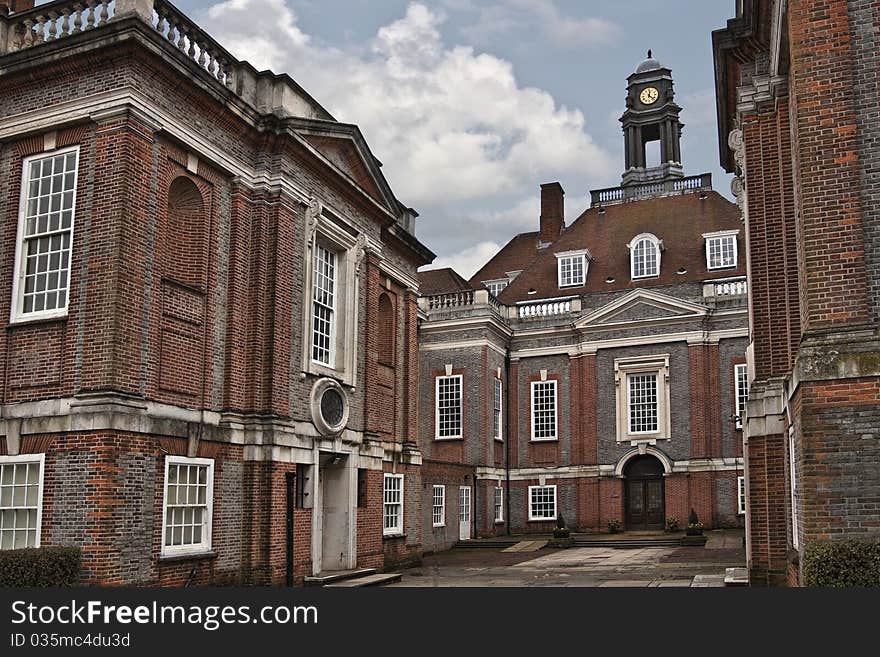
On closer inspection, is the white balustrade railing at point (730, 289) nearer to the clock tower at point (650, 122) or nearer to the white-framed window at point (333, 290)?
the clock tower at point (650, 122)

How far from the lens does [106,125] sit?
14.9m

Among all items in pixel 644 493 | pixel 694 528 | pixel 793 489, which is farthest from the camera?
pixel 644 493

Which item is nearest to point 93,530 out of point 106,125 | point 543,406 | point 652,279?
point 106,125

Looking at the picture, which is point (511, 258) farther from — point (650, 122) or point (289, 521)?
point (289, 521)

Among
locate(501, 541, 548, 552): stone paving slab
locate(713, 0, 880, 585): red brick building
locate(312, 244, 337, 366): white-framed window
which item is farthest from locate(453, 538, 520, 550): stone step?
locate(713, 0, 880, 585): red brick building

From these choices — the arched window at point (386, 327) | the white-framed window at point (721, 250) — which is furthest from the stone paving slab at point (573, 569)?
the white-framed window at point (721, 250)

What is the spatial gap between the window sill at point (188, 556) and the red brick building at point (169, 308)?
3 centimetres

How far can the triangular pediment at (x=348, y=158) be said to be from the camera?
19969mm

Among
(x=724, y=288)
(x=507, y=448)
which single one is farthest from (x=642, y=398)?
(x=507, y=448)

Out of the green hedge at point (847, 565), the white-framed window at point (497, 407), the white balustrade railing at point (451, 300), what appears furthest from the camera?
the white balustrade railing at point (451, 300)

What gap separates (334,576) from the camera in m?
18.6

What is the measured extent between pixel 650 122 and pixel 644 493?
1980 cm

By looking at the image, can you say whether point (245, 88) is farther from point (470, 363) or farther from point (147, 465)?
point (470, 363)

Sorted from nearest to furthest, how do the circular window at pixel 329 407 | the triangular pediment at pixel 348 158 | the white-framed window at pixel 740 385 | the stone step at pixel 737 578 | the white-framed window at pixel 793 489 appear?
the white-framed window at pixel 793 489, the stone step at pixel 737 578, the circular window at pixel 329 407, the triangular pediment at pixel 348 158, the white-framed window at pixel 740 385
